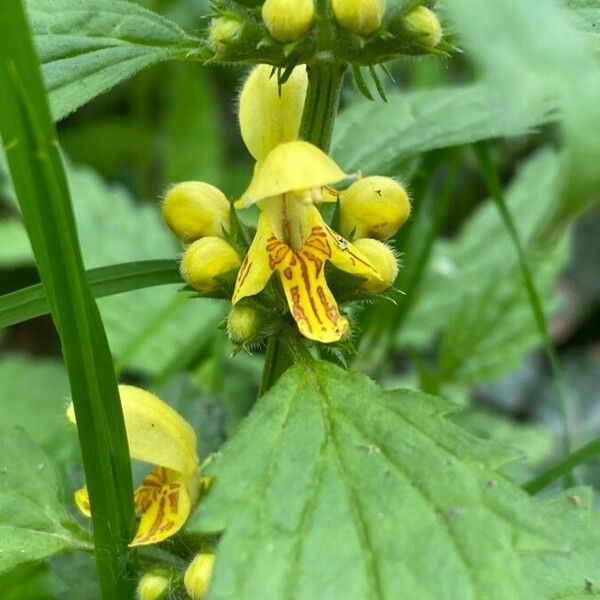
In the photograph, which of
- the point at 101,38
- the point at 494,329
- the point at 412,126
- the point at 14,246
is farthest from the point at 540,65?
the point at 14,246

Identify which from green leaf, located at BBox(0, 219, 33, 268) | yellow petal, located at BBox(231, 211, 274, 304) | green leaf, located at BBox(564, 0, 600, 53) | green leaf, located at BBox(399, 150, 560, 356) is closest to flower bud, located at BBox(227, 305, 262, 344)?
yellow petal, located at BBox(231, 211, 274, 304)

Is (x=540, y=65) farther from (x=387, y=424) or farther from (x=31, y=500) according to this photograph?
(x=31, y=500)

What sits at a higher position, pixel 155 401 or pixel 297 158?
pixel 297 158

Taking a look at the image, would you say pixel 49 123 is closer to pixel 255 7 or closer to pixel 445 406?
pixel 255 7

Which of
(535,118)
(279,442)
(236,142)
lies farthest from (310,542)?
(236,142)

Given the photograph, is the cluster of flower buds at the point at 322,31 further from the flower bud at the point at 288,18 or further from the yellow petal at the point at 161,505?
the yellow petal at the point at 161,505

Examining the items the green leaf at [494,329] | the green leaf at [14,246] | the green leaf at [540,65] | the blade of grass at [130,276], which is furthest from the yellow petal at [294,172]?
the green leaf at [14,246]
